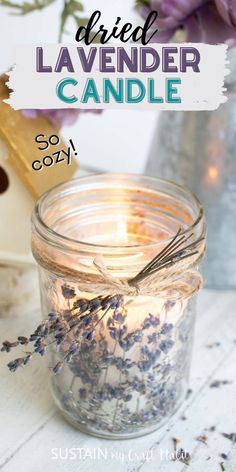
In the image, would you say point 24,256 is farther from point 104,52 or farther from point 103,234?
point 104,52

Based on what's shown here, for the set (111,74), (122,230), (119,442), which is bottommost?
(119,442)

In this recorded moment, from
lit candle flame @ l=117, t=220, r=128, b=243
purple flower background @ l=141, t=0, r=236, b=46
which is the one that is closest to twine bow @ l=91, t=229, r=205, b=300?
lit candle flame @ l=117, t=220, r=128, b=243

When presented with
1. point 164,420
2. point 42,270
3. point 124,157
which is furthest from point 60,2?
point 164,420

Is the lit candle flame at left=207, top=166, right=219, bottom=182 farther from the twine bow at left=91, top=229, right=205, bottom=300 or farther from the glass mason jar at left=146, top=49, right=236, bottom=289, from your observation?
the twine bow at left=91, top=229, right=205, bottom=300

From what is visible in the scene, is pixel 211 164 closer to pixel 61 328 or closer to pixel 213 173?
pixel 213 173

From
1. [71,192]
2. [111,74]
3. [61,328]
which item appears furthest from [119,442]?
[111,74]
